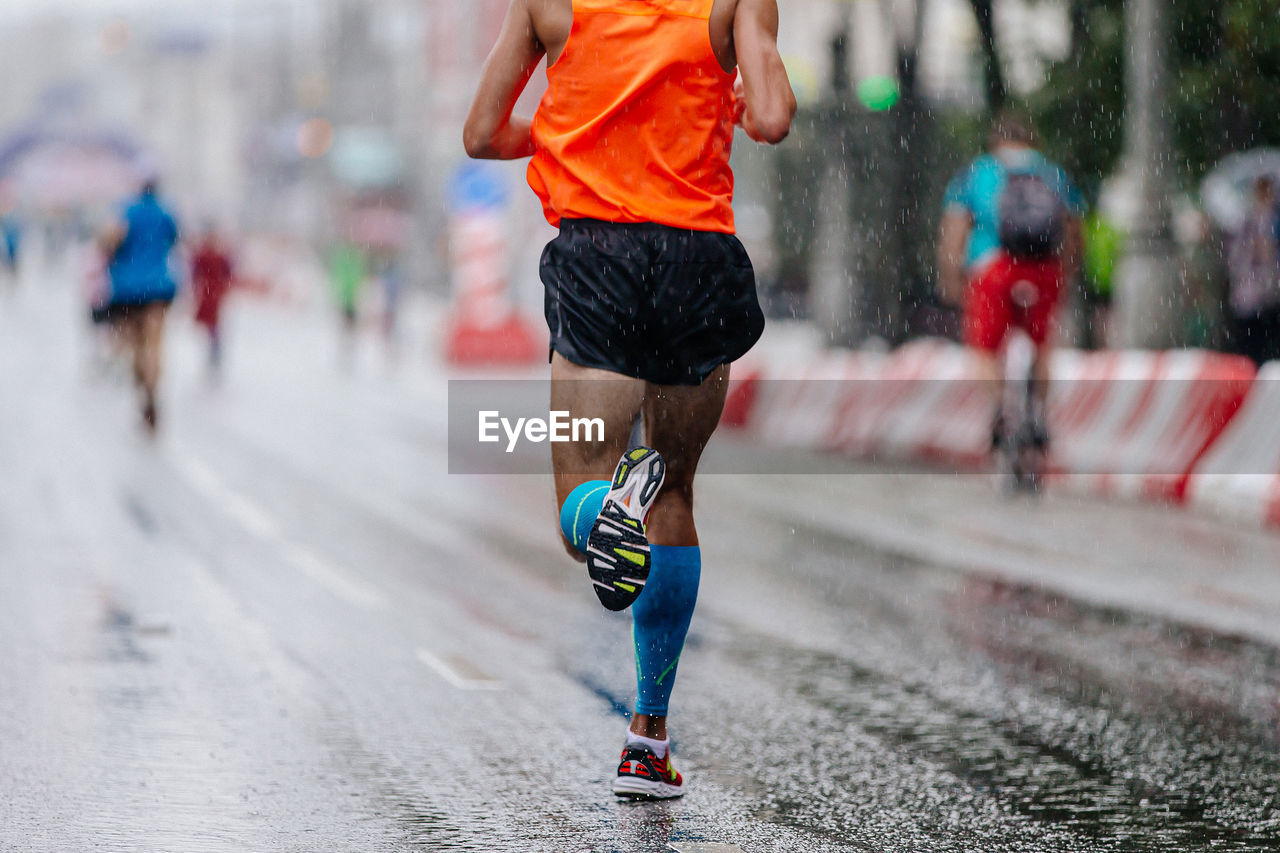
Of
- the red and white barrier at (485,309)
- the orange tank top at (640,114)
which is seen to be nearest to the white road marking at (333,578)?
the orange tank top at (640,114)

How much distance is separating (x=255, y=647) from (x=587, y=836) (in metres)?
2.63

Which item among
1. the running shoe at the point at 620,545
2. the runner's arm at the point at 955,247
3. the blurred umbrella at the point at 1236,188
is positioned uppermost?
the blurred umbrella at the point at 1236,188

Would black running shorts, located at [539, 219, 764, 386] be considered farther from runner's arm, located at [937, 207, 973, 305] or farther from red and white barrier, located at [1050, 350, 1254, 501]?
red and white barrier, located at [1050, 350, 1254, 501]

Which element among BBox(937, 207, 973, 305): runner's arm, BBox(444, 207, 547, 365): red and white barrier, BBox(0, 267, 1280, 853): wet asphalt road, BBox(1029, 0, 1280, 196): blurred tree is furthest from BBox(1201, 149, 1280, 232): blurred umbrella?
BBox(444, 207, 547, 365): red and white barrier

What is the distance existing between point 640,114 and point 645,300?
1.29 ft

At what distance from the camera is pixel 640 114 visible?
15.0 feet

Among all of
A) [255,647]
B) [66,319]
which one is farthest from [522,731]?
[66,319]

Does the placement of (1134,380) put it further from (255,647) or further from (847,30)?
(847,30)

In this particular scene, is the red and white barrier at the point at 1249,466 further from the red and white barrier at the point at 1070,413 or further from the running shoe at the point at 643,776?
the running shoe at the point at 643,776

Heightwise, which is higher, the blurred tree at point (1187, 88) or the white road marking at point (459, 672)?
the blurred tree at point (1187, 88)

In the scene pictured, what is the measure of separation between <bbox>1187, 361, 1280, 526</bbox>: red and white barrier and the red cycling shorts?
3.76 feet

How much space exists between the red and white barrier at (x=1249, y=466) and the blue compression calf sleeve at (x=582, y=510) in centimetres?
688

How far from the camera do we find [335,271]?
29469 mm

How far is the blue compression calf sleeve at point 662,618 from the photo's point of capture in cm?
465
